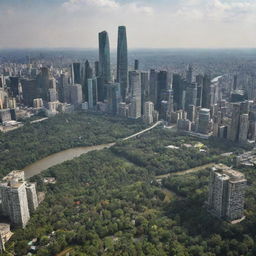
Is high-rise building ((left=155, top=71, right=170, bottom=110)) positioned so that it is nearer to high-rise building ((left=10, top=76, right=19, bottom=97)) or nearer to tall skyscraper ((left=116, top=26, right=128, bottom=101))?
tall skyscraper ((left=116, top=26, right=128, bottom=101))

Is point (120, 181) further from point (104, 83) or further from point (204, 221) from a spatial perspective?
point (104, 83)

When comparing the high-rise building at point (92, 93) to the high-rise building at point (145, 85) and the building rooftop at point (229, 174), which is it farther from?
the building rooftop at point (229, 174)

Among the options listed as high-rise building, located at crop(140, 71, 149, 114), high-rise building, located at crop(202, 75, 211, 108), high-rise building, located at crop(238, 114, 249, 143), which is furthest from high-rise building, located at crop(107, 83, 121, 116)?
high-rise building, located at crop(238, 114, 249, 143)

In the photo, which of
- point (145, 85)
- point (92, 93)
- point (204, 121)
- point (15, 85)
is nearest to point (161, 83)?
point (145, 85)

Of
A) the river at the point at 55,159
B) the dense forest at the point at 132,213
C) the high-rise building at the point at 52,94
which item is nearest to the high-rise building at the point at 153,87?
the river at the point at 55,159

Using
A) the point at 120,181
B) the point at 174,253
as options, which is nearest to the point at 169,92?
the point at 120,181

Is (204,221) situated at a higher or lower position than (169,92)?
lower

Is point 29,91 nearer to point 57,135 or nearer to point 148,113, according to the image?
point 57,135
